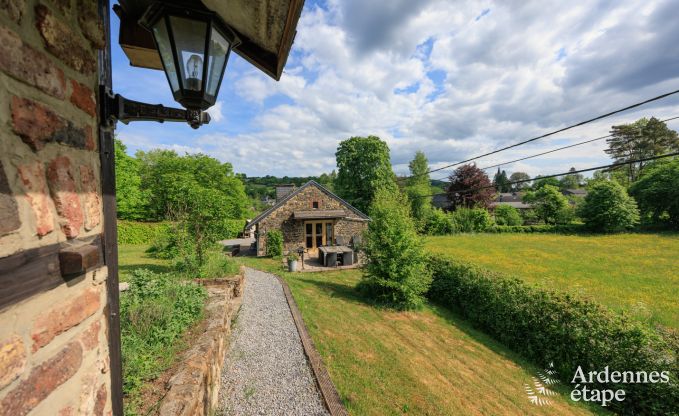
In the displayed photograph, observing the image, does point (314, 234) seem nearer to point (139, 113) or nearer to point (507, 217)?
point (139, 113)

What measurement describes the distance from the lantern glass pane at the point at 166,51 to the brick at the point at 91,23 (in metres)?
0.26

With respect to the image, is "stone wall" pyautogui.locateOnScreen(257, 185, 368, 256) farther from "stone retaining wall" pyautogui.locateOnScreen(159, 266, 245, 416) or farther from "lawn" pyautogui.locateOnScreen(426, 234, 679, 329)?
"stone retaining wall" pyautogui.locateOnScreen(159, 266, 245, 416)

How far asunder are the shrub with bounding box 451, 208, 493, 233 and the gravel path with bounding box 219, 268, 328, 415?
27820 mm

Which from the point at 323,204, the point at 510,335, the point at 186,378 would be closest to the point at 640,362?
the point at 510,335

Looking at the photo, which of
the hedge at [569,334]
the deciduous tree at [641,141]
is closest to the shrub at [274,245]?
the hedge at [569,334]

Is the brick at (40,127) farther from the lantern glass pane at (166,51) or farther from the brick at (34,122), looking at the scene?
A: the lantern glass pane at (166,51)

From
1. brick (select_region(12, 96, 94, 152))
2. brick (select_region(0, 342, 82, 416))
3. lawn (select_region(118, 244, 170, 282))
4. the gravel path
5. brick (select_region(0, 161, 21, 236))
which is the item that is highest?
brick (select_region(12, 96, 94, 152))

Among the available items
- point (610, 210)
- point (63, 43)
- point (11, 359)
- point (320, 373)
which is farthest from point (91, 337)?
point (610, 210)

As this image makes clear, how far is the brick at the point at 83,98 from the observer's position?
3.94 feet

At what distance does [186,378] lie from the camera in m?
2.87

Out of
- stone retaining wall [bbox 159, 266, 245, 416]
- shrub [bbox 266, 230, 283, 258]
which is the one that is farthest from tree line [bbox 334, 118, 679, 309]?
stone retaining wall [bbox 159, 266, 245, 416]

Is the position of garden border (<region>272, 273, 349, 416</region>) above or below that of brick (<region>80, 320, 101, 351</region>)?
below

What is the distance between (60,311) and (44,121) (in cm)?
73

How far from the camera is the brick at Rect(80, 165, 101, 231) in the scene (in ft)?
4.10
